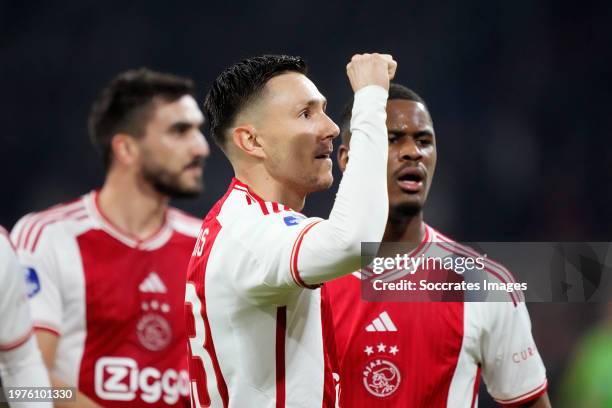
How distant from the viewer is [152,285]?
494 centimetres

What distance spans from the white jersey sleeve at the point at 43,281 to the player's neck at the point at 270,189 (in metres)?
2.33

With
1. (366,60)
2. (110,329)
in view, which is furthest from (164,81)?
(366,60)

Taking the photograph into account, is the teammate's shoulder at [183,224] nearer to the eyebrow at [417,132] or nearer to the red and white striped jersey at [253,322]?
the eyebrow at [417,132]

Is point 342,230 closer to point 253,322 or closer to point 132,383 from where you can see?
point 253,322

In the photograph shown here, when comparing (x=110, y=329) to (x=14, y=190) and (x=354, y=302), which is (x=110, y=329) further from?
(x=14, y=190)

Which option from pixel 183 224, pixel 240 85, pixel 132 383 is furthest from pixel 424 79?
pixel 240 85

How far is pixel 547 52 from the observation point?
7.51m

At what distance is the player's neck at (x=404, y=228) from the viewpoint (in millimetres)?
3346

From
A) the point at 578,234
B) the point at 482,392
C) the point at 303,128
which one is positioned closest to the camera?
the point at 303,128

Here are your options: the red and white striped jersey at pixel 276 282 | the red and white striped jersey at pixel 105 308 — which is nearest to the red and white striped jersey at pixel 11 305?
the red and white striped jersey at pixel 276 282

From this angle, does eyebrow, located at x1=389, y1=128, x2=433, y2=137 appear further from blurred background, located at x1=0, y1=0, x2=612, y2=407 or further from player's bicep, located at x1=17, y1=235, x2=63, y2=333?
blurred background, located at x1=0, y1=0, x2=612, y2=407

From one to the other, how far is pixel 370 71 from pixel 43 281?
2.89 meters

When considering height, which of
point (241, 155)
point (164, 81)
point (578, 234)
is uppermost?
point (164, 81)

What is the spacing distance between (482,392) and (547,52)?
2962 mm
